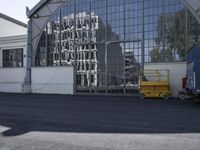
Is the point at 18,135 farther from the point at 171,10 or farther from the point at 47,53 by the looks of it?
the point at 47,53

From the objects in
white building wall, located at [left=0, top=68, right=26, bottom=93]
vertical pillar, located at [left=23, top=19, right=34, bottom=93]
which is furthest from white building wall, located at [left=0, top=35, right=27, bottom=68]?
white building wall, located at [left=0, top=68, right=26, bottom=93]

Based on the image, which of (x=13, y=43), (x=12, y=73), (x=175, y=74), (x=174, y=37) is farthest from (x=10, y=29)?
(x=175, y=74)

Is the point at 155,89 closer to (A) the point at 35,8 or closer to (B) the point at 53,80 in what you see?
(B) the point at 53,80

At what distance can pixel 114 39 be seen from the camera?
2786cm

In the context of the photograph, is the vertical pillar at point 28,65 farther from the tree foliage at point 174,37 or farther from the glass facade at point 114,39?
the tree foliage at point 174,37

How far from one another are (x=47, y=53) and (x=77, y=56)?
11.1 feet

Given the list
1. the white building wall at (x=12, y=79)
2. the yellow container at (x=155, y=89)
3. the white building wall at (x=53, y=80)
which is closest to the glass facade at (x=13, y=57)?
the white building wall at (x=12, y=79)

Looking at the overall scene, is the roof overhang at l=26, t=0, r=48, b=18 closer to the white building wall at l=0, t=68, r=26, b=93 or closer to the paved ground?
the white building wall at l=0, t=68, r=26, b=93

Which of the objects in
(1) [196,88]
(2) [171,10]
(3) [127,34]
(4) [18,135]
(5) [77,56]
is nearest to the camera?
(4) [18,135]

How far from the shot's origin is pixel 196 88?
17.8 metres

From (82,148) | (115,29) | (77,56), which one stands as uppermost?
(115,29)

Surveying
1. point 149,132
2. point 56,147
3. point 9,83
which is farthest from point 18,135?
point 9,83

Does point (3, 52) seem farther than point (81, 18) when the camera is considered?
Yes

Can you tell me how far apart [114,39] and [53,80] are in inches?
276
